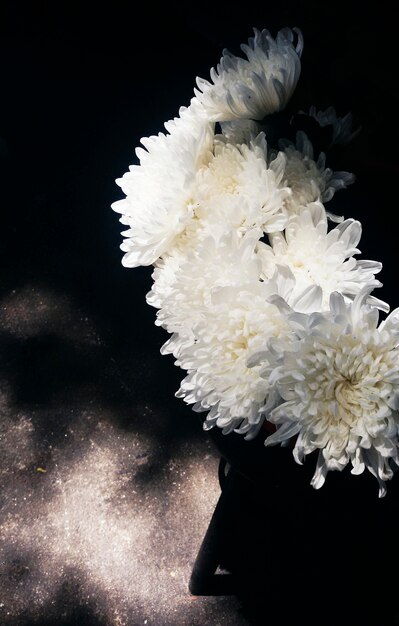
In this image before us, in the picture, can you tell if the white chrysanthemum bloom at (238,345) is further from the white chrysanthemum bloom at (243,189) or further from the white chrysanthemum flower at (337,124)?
the white chrysanthemum flower at (337,124)

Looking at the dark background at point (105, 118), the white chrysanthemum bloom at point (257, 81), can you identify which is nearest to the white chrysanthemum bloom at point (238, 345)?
the white chrysanthemum bloom at point (257, 81)

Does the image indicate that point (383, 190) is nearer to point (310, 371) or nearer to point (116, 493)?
point (310, 371)

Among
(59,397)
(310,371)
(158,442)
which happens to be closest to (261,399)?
(310,371)

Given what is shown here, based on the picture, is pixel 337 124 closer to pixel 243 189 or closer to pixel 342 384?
pixel 243 189

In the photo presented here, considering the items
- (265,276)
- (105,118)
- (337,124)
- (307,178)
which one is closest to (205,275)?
(265,276)

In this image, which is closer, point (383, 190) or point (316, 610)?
point (383, 190)

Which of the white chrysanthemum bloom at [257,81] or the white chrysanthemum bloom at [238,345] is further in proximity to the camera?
the white chrysanthemum bloom at [257,81]
